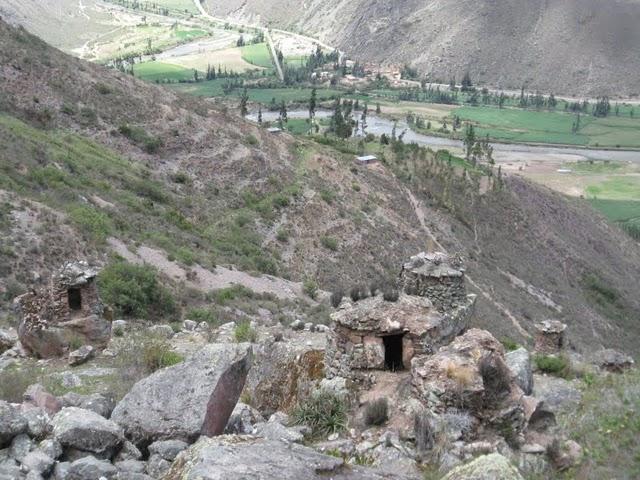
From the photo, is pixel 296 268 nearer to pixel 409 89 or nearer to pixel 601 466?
pixel 601 466

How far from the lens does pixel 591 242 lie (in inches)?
3209

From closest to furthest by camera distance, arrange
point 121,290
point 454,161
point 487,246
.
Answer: point 121,290 → point 487,246 → point 454,161

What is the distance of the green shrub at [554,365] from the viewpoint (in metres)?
16.4

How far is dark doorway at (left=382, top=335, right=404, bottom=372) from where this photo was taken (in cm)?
1280

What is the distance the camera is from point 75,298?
17484 mm

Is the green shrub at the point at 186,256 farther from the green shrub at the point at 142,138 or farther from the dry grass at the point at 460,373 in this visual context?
the dry grass at the point at 460,373

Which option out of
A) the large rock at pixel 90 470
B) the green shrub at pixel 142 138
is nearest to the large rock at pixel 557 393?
the large rock at pixel 90 470

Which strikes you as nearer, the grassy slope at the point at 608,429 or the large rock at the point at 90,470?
the large rock at the point at 90,470

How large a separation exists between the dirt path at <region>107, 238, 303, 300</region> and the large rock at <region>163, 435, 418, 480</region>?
77.2 feet

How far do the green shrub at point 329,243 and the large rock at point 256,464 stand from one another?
1521 inches

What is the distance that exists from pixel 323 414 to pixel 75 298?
8.93 meters

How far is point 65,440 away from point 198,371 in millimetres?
2082

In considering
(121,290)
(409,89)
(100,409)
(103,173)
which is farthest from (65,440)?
(409,89)


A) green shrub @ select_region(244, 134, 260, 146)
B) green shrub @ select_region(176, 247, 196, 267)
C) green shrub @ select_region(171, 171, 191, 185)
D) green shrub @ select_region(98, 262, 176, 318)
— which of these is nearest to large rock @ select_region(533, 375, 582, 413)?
green shrub @ select_region(98, 262, 176, 318)
